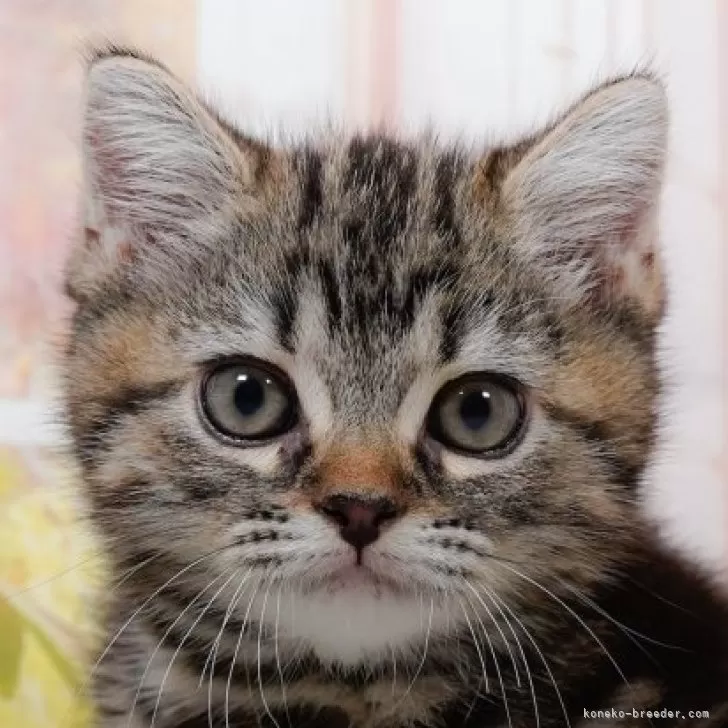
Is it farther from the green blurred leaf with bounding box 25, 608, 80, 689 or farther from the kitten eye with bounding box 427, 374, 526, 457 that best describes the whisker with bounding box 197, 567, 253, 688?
the green blurred leaf with bounding box 25, 608, 80, 689

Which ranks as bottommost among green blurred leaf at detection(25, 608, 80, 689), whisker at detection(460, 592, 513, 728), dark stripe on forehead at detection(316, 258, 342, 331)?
green blurred leaf at detection(25, 608, 80, 689)

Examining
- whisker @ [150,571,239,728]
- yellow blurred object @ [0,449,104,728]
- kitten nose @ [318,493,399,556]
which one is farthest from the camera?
yellow blurred object @ [0,449,104,728]

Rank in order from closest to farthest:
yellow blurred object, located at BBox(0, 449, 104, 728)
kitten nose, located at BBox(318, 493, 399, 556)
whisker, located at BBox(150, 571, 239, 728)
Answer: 1. kitten nose, located at BBox(318, 493, 399, 556)
2. whisker, located at BBox(150, 571, 239, 728)
3. yellow blurred object, located at BBox(0, 449, 104, 728)

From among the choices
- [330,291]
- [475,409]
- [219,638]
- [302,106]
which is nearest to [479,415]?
[475,409]

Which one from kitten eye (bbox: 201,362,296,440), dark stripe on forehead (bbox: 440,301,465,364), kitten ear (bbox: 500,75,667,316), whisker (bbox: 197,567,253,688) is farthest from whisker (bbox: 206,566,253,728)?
kitten ear (bbox: 500,75,667,316)

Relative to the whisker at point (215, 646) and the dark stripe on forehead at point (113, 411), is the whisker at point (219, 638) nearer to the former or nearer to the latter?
the whisker at point (215, 646)

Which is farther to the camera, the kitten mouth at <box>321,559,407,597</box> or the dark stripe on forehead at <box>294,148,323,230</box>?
the dark stripe on forehead at <box>294,148,323,230</box>

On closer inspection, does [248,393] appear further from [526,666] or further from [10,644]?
[10,644]
